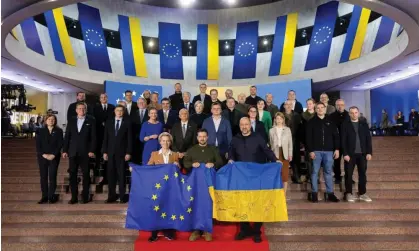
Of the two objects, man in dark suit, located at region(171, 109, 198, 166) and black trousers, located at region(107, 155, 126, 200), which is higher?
man in dark suit, located at region(171, 109, 198, 166)

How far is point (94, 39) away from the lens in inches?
536

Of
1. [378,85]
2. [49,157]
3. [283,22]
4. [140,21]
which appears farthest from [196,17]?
[49,157]

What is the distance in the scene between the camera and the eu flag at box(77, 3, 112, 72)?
43.4 ft

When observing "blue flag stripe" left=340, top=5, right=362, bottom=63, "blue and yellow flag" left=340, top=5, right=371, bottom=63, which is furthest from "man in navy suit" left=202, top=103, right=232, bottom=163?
"blue flag stripe" left=340, top=5, right=362, bottom=63

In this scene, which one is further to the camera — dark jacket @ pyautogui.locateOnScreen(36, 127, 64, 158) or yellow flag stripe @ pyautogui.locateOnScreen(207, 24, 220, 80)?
yellow flag stripe @ pyautogui.locateOnScreen(207, 24, 220, 80)

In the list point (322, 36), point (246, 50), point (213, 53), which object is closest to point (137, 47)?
point (213, 53)

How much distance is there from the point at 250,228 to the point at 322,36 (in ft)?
35.1

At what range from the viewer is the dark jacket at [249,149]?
16.4ft

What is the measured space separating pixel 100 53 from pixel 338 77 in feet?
30.8

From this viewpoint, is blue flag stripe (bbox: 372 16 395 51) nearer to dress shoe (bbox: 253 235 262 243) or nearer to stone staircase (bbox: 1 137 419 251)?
stone staircase (bbox: 1 137 419 251)

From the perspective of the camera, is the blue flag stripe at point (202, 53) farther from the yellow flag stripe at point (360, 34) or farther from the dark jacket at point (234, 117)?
the dark jacket at point (234, 117)

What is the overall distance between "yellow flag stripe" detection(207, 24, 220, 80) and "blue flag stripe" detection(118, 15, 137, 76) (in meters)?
3.18

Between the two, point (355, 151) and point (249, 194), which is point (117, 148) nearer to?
point (249, 194)

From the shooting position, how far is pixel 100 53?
13.8 m
